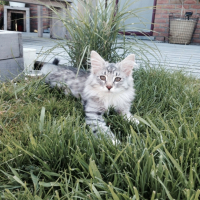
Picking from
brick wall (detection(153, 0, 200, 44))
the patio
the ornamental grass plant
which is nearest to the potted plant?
brick wall (detection(153, 0, 200, 44))

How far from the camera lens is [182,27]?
614 cm

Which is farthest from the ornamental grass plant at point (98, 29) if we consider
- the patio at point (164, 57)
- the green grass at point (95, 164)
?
the green grass at point (95, 164)

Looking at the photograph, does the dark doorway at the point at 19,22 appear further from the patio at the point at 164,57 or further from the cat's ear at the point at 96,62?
the cat's ear at the point at 96,62

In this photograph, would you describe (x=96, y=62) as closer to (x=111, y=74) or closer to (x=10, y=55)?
(x=111, y=74)

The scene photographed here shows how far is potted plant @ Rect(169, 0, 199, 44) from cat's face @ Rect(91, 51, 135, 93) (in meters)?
4.53

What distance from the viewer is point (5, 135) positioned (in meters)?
1.28

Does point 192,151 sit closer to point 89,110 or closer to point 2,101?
point 89,110

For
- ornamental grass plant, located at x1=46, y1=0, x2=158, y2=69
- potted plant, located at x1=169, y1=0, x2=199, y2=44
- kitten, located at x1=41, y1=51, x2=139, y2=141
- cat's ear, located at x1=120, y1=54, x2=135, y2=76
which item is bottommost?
kitten, located at x1=41, y1=51, x2=139, y2=141

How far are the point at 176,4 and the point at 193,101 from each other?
17.8 feet

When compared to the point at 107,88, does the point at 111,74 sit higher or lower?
higher

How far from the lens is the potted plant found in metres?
6.11

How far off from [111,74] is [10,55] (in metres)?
1.20

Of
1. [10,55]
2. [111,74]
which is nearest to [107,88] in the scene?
[111,74]

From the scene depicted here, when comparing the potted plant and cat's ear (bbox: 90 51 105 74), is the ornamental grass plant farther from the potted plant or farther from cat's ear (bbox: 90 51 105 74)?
the potted plant
